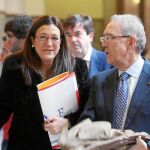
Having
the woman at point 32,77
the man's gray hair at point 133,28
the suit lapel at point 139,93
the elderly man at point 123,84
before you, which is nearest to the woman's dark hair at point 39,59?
the woman at point 32,77

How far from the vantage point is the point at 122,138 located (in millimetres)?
2518

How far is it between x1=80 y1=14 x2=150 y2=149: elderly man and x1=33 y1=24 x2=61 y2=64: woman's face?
0.35m

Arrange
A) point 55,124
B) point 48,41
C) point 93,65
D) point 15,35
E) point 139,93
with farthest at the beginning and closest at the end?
point 15,35, point 93,65, point 48,41, point 55,124, point 139,93

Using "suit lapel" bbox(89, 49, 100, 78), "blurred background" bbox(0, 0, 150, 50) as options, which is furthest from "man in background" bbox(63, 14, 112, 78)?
"blurred background" bbox(0, 0, 150, 50)

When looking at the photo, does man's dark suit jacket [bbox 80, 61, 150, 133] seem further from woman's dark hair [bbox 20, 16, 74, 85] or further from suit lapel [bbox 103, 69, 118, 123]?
woman's dark hair [bbox 20, 16, 74, 85]

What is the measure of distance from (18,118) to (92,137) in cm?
117

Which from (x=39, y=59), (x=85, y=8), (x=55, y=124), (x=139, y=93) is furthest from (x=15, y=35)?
(x=85, y=8)

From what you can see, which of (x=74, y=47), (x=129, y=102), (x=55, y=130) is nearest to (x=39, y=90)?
(x=55, y=130)

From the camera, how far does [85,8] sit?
32.8ft

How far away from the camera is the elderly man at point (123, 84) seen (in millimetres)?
2982

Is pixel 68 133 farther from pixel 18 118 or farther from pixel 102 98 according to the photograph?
pixel 18 118

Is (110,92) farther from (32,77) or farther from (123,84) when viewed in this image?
(32,77)

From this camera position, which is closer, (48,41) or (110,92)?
(110,92)

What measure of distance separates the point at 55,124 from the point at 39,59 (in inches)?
23.4
